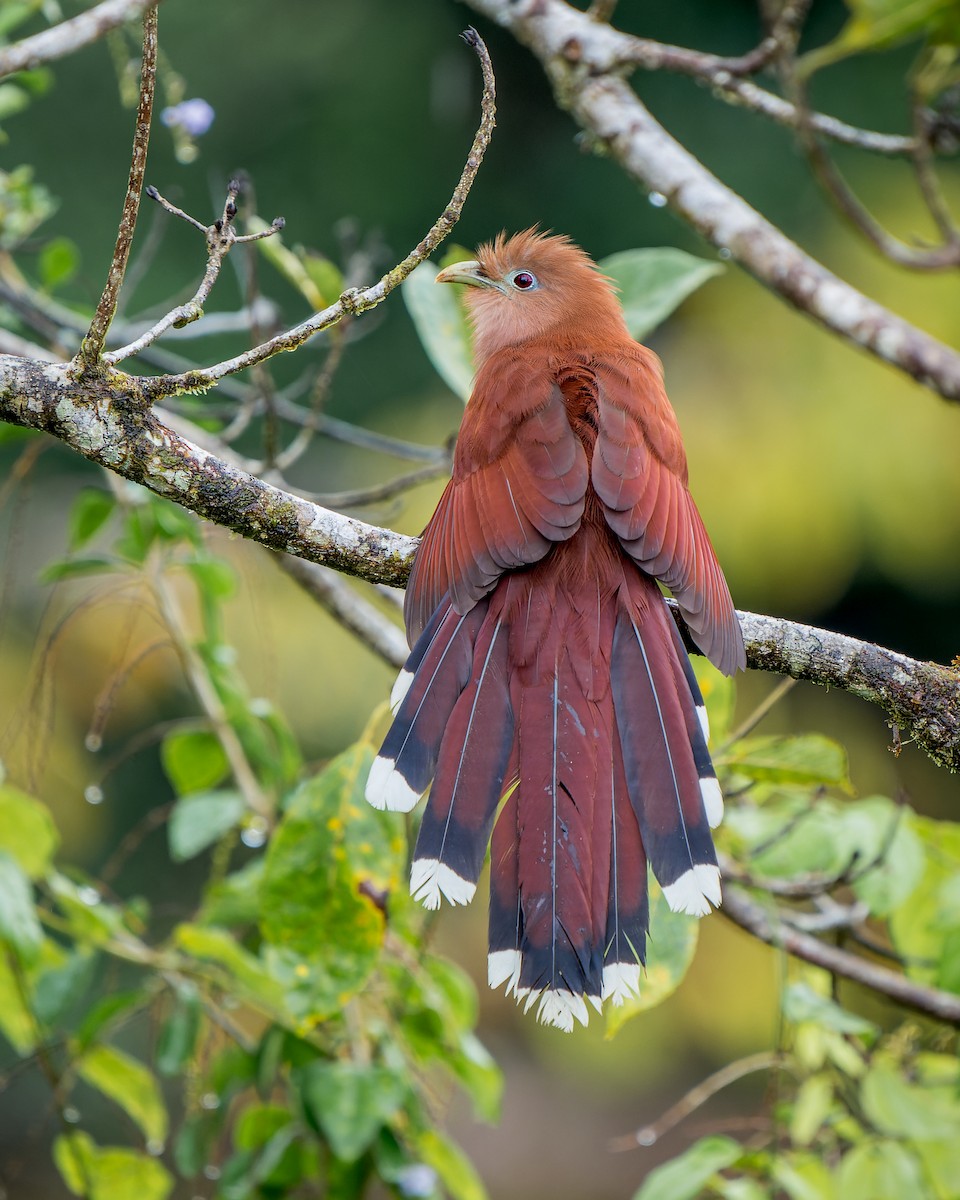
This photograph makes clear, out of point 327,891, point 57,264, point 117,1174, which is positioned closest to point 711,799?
point 327,891

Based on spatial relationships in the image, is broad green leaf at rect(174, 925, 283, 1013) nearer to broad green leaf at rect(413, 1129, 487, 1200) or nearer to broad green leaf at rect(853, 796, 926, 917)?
broad green leaf at rect(413, 1129, 487, 1200)

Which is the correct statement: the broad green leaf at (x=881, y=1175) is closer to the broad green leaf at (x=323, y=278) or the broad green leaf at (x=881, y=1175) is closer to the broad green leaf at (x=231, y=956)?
the broad green leaf at (x=231, y=956)

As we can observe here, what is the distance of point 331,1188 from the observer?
224 cm

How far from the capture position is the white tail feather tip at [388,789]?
182 centimetres

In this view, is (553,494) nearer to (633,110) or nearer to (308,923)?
(308,923)

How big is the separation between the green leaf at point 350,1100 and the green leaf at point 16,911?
0.52m

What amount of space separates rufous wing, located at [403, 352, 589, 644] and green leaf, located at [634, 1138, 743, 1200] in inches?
39.5

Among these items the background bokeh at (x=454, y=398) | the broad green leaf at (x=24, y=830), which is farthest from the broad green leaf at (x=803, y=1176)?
the background bokeh at (x=454, y=398)

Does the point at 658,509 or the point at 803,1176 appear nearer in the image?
the point at 658,509

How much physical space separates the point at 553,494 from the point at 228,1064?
1.31 metres

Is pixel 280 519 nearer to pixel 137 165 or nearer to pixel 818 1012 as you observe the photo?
pixel 137 165

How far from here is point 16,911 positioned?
2021mm

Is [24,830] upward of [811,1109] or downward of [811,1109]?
upward

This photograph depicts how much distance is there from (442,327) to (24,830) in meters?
1.30
